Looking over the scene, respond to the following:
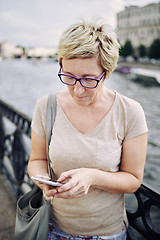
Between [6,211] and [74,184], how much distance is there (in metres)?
1.69

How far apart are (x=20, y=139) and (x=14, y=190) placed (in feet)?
2.45

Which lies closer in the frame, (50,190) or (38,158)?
(50,190)

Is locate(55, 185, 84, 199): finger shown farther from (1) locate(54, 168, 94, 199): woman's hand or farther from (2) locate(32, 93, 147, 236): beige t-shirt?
(2) locate(32, 93, 147, 236): beige t-shirt

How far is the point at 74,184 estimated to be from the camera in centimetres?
104

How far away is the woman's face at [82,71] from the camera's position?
1137mm

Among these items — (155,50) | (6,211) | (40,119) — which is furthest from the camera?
(155,50)

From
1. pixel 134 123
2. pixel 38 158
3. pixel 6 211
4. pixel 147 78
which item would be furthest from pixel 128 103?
pixel 147 78

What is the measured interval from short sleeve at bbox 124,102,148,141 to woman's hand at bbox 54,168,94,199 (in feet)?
1.03

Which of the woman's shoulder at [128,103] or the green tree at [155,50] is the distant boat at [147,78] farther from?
the woman's shoulder at [128,103]

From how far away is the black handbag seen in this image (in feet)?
4.00

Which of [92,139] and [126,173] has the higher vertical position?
[92,139]

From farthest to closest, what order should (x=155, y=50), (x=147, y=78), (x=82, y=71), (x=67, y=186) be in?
(x=155, y=50) → (x=147, y=78) → (x=82, y=71) → (x=67, y=186)

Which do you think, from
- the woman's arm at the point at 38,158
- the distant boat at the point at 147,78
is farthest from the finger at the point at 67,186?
the distant boat at the point at 147,78

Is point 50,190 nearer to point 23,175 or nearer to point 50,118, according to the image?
point 50,118
